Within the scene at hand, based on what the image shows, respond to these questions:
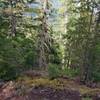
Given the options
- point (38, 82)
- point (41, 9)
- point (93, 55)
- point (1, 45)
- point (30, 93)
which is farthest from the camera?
point (41, 9)

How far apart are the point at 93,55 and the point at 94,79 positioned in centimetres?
174

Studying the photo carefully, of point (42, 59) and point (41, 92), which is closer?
point (41, 92)

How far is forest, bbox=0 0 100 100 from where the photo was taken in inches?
647

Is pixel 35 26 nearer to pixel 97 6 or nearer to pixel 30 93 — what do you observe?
pixel 97 6

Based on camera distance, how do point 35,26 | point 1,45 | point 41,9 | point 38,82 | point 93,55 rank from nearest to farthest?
point 38,82 < point 1,45 < point 93,55 < point 41,9 < point 35,26

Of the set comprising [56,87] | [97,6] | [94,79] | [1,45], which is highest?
[97,6]

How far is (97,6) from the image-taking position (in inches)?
932

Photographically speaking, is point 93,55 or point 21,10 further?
point 21,10

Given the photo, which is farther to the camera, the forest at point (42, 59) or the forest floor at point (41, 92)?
the forest at point (42, 59)

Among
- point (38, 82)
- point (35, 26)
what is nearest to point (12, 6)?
point (35, 26)

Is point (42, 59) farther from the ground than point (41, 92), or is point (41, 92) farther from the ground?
point (41, 92)

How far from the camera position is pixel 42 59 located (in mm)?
30812

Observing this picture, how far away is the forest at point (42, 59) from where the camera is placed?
1642 centimetres

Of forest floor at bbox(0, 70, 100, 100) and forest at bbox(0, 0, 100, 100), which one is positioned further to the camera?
forest at bbox(0, 0, 100, 100)
